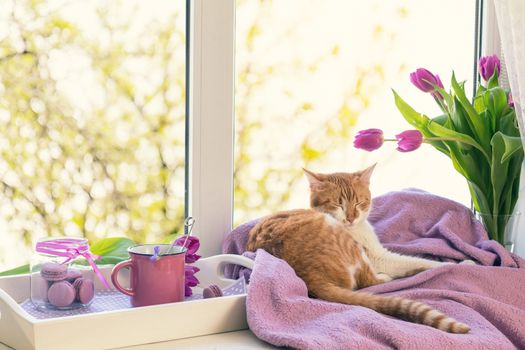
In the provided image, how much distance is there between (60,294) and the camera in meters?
1.29

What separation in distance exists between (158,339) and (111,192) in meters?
0.50

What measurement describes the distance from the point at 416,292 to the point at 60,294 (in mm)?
695

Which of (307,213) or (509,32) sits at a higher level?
(509,32)

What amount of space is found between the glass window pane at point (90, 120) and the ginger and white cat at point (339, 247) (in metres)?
0.29

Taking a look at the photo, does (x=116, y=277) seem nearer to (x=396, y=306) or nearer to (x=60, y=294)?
(x=60, y=294)

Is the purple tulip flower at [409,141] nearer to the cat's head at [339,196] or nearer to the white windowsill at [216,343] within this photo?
the cat's head at [339,196]

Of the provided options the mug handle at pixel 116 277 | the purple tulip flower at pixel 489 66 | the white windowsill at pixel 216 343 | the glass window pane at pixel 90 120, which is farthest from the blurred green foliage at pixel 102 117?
the purple tulip flower at pixel 489 66

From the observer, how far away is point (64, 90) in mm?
1576

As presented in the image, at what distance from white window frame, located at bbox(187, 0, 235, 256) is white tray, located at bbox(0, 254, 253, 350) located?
41 centimetres

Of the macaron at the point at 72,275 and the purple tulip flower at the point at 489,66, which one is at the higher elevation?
the purple tulip flower at the point at 489,66

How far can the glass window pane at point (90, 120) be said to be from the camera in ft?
5.01

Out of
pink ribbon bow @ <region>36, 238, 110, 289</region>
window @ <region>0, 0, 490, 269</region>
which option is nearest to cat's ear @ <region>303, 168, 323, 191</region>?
window @ <region>0, 0, 490, 269</region>

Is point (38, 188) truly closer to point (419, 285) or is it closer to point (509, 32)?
point (419, 285)

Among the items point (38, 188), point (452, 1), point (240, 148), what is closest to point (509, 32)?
point (452, 1)
